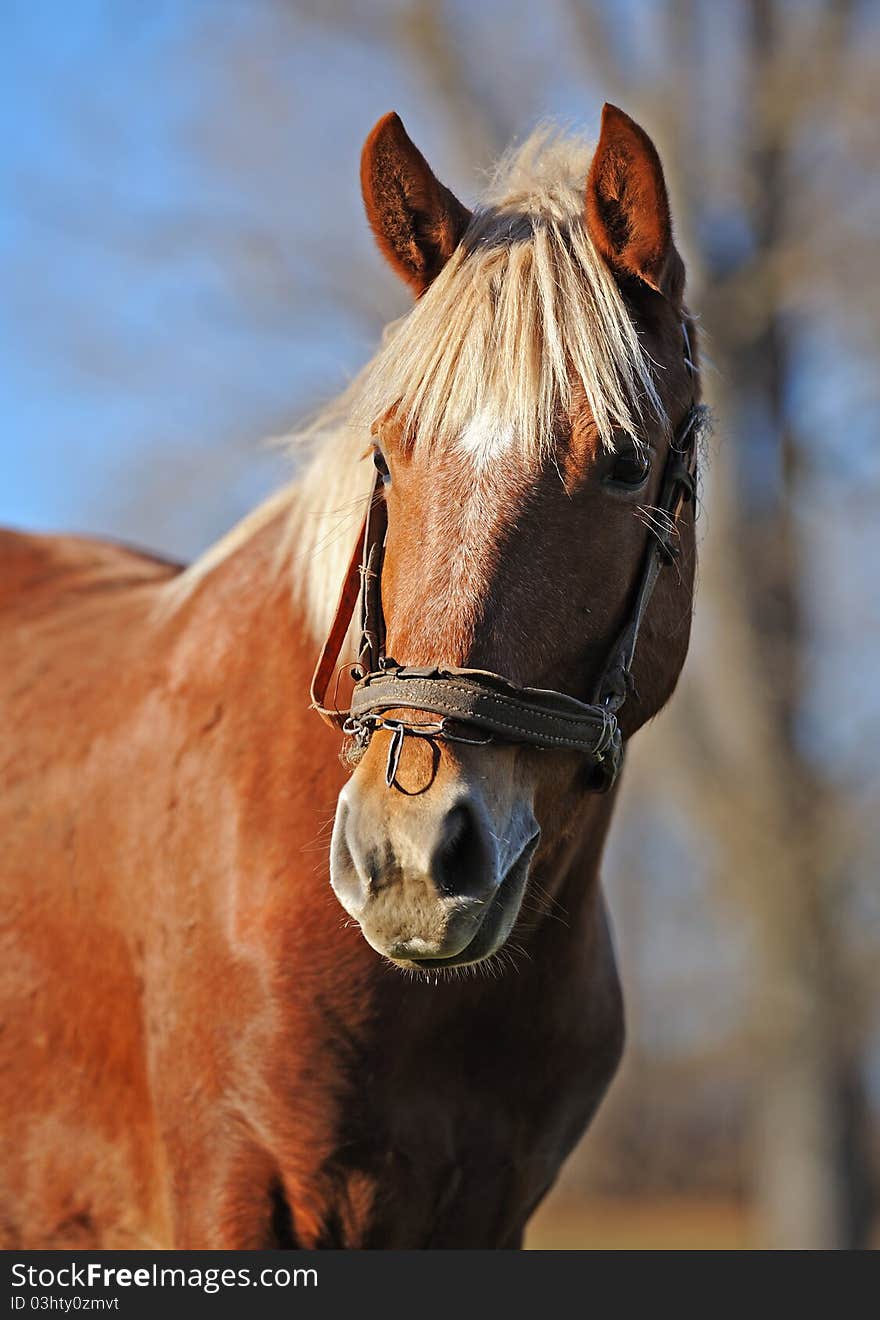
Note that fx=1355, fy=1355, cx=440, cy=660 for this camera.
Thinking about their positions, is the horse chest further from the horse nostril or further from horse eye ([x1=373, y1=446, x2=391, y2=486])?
horse eye ([x1=373, y1=446, x2=391, y2=486])

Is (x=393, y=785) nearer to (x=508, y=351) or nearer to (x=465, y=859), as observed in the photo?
(x=465, y=859)

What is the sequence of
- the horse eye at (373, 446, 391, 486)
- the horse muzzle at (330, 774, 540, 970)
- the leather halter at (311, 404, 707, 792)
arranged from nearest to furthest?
the horse muzzle at (330, 774, 540, 970) < the leather halter at (311, 404, 707, 792) < the horse eye at (373, 446, 391, 486)

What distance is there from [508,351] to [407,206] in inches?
22.1

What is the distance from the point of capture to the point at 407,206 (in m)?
2.94

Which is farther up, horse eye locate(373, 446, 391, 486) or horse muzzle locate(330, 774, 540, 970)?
horse eye locate(373, 446, 391, 486)

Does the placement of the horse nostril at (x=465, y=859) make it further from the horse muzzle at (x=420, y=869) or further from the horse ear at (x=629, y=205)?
the horse ear at (x=629, y=205)

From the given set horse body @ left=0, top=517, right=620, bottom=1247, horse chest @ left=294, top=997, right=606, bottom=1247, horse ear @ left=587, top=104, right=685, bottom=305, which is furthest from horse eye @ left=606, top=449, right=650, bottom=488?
horse chest @ left=294, top=997, right=606, bottom=1247

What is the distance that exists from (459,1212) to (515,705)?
1.32 metres

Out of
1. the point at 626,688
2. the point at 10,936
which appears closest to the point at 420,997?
the point at 626,688

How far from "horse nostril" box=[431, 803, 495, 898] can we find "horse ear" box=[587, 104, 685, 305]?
1255mm

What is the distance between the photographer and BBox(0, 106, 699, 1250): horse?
2430 mm

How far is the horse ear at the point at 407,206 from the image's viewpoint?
9.51 ft

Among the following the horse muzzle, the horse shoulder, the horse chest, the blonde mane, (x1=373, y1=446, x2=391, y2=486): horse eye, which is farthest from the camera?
the horse shoulder

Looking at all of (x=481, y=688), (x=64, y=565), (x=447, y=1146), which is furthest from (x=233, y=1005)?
(x=64, y=565)
